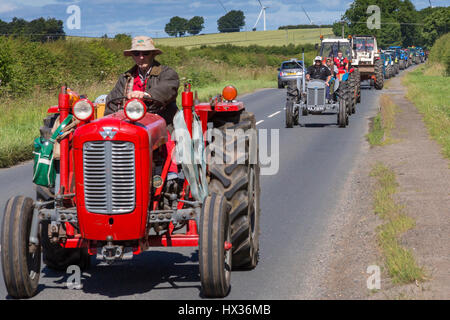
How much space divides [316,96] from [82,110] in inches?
644

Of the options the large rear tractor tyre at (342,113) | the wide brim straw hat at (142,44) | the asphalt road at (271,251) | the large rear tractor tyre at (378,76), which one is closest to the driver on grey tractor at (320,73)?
the large rear tractor tyre at (342,113)

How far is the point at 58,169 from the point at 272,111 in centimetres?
2180

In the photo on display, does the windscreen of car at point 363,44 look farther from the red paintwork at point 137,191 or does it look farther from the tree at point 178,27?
the tree at point 178,27

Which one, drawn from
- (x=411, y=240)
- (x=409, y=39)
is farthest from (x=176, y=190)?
(x=409, y=39)

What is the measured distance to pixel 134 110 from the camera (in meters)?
5.79

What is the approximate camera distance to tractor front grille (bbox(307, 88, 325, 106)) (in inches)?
868

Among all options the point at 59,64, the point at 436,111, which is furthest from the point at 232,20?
the point at 436,111

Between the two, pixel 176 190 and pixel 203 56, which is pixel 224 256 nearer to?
pixel 176 190

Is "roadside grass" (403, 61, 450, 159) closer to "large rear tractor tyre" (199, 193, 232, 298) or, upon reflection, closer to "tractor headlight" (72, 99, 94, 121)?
"large rear tractor tyre" (199, 193, 232, 298)

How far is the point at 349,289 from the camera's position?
6.45 m

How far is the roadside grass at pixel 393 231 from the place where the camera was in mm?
6473

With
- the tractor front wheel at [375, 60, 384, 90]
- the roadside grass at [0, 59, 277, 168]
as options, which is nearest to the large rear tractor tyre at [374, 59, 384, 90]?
the tractor front wheel at [375, 60, 384, 90]

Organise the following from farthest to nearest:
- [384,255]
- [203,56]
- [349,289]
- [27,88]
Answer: [203,56]
[27,88]
[384,255]
[349,289]

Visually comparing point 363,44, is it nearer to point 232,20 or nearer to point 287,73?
point 287,73
